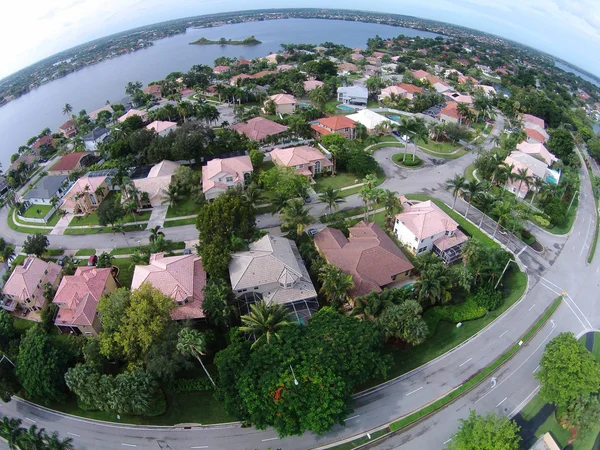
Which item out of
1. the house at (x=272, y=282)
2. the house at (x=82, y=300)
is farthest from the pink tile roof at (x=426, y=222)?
the house at (x=82, y=300)

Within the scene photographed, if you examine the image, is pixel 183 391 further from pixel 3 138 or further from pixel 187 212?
pixel 3 138

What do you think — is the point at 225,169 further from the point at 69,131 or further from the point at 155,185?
the point at 69,131

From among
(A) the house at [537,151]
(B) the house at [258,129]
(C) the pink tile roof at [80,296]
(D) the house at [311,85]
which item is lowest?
(A) the house at [537,151]

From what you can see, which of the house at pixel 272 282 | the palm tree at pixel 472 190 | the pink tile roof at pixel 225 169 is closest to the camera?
the house at pixel 272 282

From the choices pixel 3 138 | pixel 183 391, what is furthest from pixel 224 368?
pixel 3 138

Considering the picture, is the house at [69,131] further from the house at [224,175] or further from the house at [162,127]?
the house at [224,175]

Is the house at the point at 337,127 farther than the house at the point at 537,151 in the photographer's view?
Yes

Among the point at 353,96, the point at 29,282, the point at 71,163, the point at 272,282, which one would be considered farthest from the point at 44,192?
the point at 353,96

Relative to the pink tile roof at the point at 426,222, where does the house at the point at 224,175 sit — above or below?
above
